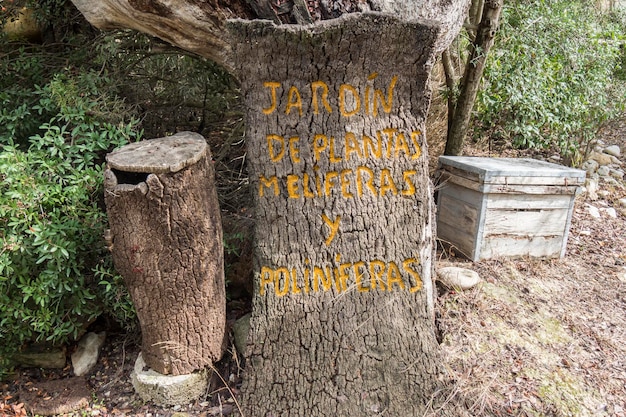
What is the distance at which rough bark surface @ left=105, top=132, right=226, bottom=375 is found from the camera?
80.9 inches

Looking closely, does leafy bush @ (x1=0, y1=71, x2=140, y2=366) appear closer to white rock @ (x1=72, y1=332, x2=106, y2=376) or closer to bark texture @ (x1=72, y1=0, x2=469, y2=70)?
white rock @ (x1=72, y1=332, x2=106, y2=376)

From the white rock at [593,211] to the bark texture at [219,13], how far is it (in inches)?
116

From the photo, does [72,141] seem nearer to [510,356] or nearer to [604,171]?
[510,356]

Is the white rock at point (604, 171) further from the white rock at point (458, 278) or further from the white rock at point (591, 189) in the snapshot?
the white rock at point (458, 278)

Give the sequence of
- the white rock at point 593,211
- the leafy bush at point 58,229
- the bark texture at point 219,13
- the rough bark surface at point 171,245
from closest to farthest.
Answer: the rough bark surface at point 171,245
the bark texture at point 219,13
the leafy bush at point 58,229
the white rock at point 593,211

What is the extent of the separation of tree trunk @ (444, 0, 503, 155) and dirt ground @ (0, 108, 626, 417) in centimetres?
110

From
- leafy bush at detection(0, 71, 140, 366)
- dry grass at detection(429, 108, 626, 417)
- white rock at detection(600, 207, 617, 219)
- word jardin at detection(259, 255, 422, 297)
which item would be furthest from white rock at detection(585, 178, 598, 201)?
leafy bush at detection(0, 71, 140, 366)

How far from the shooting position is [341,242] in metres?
2.32

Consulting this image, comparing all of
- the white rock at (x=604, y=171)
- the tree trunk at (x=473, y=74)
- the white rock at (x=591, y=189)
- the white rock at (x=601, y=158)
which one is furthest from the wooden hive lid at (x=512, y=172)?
the white rock at (x=601, y=158)

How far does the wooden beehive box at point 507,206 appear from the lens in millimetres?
3174

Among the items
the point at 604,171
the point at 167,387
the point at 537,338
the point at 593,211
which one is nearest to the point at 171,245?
the point at 167,387

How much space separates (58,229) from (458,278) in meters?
2.40

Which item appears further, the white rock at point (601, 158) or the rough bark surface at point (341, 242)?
the white rock at point (601, 158)

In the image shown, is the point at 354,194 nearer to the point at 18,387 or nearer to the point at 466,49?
the point at 18,387
